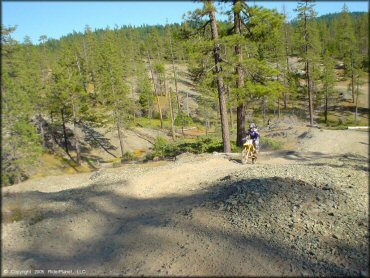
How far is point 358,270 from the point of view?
24.6 ft

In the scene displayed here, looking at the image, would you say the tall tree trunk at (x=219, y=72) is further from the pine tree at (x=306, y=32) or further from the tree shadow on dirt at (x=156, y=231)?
the pine tree at (x=306, y=32)

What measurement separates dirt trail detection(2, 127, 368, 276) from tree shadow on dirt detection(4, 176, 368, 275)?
0.10ft

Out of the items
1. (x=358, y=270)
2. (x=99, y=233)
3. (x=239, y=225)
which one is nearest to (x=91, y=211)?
(x=99, y=233)

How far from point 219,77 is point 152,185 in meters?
7.64

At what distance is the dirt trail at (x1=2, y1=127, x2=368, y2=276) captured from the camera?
314 inches

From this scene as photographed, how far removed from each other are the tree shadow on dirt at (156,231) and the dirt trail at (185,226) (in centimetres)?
3

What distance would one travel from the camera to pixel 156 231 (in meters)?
9.83

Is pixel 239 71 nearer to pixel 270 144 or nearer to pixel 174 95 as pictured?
pixel 270 144

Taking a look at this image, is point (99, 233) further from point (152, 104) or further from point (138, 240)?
point (152, 104)

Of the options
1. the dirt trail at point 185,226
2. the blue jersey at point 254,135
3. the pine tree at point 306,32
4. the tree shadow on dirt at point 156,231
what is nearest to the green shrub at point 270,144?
the blue jersey at point 254,135

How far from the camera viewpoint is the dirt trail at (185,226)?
7988 millimetres

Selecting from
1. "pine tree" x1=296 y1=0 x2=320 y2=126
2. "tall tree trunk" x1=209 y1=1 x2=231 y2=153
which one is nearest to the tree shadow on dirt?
"tall tree trunk" x1=209 y1=1 x2=231 y2=153

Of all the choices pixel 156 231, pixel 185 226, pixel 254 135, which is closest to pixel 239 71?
pixel 254 135

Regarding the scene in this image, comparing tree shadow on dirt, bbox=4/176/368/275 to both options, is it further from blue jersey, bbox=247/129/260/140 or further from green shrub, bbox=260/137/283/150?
green shrub, bbox=260/137/283/150
